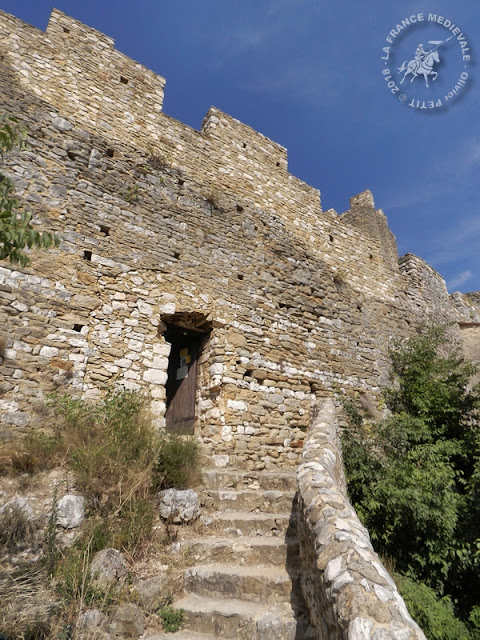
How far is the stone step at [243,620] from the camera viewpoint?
108 inches

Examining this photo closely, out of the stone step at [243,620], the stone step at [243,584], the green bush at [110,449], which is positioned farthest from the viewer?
the green bush at [110,449]

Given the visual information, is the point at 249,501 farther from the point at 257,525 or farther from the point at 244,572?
the point at 244,572

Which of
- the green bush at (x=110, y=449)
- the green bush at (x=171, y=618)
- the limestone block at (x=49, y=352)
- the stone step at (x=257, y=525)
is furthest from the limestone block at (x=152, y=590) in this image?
the limestone block at (x=49, y=352)

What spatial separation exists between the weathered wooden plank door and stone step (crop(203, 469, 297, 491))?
150 cm

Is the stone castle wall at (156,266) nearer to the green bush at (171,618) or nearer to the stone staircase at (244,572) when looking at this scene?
the stone staircase at (244,572)

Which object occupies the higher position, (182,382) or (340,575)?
(182,382)

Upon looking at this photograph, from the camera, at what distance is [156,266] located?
6301 mm

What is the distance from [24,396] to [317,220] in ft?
23.9

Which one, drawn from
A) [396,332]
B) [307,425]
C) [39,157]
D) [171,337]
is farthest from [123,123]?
[396,332]

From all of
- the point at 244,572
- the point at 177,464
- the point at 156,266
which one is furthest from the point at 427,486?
the point at 156,266

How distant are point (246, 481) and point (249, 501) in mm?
658

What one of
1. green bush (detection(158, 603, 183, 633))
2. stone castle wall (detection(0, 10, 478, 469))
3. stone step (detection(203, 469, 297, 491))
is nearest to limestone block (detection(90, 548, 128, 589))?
green bush (detection(158, 603, 183, 633))

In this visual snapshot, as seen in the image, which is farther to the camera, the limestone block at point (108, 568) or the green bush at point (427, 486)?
the green bush at point (427, 486)

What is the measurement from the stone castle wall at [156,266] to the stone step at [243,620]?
2767mm
